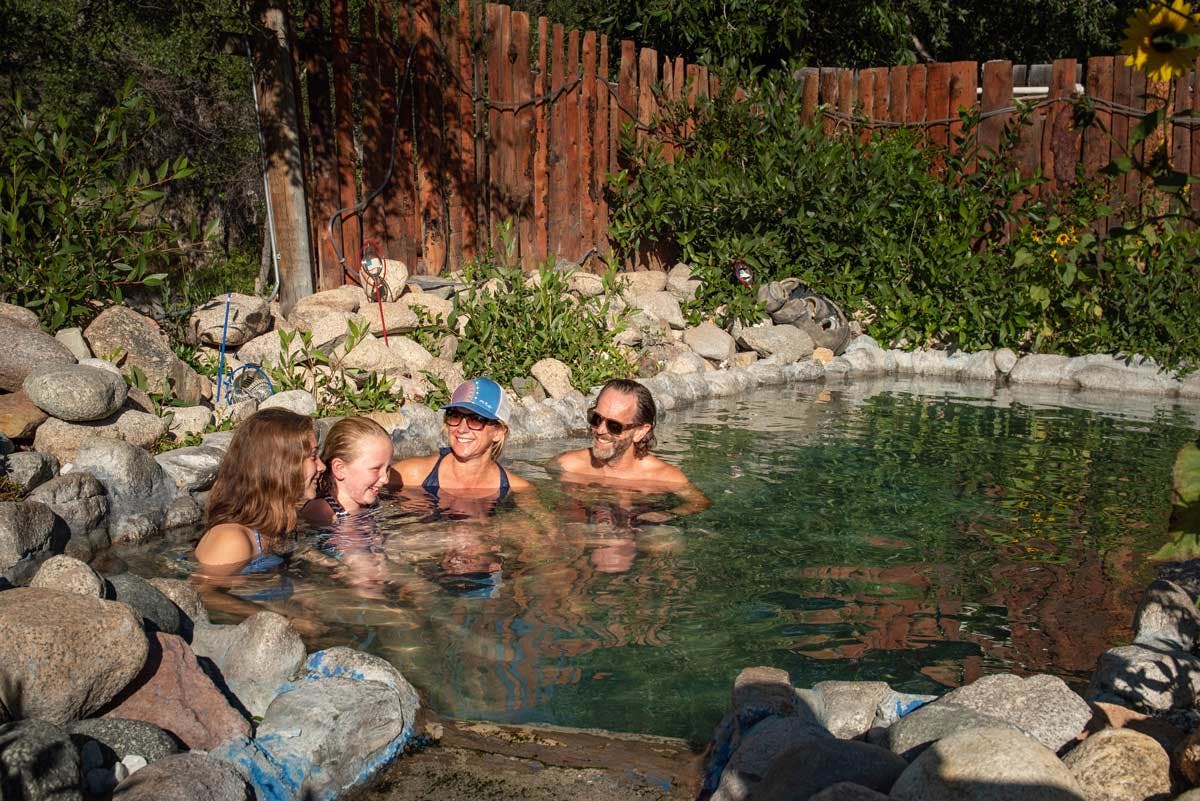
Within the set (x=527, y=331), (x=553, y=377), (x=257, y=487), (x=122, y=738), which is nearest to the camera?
(x=122, y=738)

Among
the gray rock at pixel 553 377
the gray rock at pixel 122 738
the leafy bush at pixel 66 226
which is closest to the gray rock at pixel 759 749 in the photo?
the gray rock at pixel 122 738

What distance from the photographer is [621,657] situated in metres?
4.34

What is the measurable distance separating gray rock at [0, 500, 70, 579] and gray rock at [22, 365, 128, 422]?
1.06 m

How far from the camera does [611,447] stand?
6617mm

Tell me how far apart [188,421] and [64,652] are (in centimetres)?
365

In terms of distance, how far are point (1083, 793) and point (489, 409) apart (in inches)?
149

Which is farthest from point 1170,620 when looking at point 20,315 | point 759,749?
point 20,315

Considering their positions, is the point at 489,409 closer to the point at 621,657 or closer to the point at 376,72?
the point at 621,657

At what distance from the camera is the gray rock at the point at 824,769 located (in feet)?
9.29

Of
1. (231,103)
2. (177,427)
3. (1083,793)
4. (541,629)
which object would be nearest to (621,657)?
(541,629)

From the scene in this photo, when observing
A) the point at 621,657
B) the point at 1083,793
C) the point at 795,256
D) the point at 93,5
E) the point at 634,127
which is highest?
the point at 93,5

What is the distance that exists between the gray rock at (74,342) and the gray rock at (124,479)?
140 cm

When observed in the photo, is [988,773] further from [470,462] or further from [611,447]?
[611,447]

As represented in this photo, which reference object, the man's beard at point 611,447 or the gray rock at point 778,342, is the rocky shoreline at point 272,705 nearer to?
the man's beard at point 611,447
